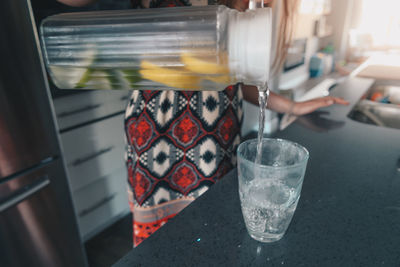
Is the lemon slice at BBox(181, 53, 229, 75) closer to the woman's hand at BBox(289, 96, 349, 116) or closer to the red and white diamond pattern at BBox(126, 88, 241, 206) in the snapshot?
the red and white diamond pattern at BBox(126, 88, 241, 206)

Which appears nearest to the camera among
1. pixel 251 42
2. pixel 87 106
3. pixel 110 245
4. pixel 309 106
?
pixel 251 42

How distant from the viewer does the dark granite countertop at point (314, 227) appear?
32 centimetres

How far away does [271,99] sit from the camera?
34.1 inches

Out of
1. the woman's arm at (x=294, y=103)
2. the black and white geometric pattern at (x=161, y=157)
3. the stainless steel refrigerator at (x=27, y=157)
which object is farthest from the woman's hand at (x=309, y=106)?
the stainless steel refrigerator at (x=27, y=157)

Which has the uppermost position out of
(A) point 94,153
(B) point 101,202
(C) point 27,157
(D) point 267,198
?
(D) point 267,198

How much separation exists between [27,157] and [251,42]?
719 mm

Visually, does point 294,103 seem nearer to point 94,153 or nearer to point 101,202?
point 94,153

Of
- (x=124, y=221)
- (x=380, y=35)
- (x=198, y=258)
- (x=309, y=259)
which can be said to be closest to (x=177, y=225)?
(x=198, y=258)

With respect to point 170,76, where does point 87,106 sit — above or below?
below

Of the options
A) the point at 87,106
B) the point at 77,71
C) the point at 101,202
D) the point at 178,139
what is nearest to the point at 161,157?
the point at 178,139

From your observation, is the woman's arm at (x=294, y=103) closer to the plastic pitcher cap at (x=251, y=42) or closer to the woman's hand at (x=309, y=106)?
the woman's hand at (x=309, y=106)

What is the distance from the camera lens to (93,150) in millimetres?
1180

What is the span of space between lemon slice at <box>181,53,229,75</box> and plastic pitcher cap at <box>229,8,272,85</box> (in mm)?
13

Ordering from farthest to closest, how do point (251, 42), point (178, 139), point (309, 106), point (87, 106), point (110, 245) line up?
point (110, 245) < point (87, 106) < point (309, 106) < point (178, 139) < point (251, 42)
